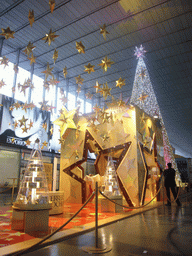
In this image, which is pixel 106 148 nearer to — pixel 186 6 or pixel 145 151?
pixel 145 151

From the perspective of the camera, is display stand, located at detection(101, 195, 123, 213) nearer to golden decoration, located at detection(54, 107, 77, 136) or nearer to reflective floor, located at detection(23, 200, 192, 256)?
reflective floor, located at detection(23, 200, 192, 256)

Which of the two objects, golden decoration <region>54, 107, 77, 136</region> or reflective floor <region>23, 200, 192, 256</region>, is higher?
golden decoration <region>54, 107, 77, 136</region>

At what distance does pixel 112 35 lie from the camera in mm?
10953

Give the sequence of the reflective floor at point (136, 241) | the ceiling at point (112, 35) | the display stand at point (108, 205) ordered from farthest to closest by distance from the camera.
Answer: the ceiling at point (112, 35), the display stand at point (108, 205), the reflective floor at point (136, 241)

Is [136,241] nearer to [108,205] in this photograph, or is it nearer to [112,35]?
[108,205]

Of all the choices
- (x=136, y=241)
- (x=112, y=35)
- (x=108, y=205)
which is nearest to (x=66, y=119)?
(x=108, y=205)

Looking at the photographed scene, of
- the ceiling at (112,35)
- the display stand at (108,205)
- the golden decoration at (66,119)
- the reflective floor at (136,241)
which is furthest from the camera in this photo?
the ceiling at (112,35)

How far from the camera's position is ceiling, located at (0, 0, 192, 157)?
30.1 ft

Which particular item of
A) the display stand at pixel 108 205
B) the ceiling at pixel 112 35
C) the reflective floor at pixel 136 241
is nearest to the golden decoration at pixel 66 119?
the display stand at pixel 108 205

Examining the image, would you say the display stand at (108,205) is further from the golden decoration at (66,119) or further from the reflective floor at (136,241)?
the golden decoration at (66,119)

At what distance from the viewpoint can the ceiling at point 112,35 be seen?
917 cm

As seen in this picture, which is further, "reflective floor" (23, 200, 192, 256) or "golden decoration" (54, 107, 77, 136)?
"golden decoration" (54, 107, 77, 136)

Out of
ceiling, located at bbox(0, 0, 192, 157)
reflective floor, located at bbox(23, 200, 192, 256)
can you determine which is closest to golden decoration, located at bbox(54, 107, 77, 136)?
reflective floor, located at bbox(23, 200, 192, 256)

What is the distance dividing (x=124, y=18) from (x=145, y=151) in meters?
6.25
